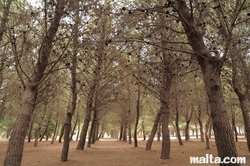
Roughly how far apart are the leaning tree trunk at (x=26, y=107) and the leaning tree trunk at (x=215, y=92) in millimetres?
4050

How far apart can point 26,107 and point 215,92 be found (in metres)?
4.95

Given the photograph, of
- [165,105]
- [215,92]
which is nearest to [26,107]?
[215,92]

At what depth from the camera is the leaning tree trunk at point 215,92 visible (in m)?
3.98

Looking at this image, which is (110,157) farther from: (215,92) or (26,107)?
(215,92)

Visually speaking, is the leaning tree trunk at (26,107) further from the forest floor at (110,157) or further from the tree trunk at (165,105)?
the tree trunk at (165,105)

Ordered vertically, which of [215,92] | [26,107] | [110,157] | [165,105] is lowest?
[110,157]

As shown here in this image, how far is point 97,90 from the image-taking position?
543 inches

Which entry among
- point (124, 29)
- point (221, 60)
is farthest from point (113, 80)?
point (221, 60)

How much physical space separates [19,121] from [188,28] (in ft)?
16.9

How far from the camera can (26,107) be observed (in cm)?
538

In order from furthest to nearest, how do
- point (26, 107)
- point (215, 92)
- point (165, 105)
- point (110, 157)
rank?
1. point (110, 157)
2. point (165, 105)
3. point (26, 107)
4. point (215, 92)

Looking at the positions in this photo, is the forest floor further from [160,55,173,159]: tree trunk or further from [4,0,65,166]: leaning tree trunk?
[4,0,65,166]: leaning tree trunk

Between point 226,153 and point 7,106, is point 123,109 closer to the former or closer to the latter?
point 7,106

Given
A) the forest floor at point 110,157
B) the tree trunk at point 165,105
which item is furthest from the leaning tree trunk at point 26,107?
the tree trunk at point 165,105
